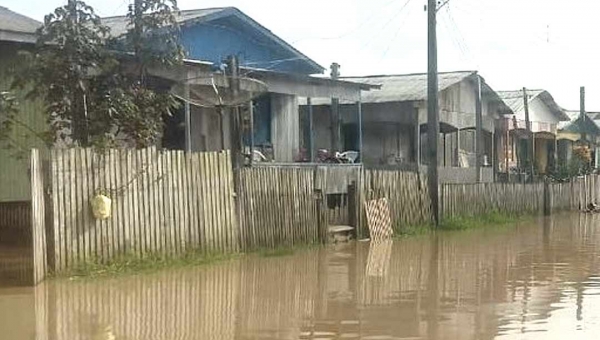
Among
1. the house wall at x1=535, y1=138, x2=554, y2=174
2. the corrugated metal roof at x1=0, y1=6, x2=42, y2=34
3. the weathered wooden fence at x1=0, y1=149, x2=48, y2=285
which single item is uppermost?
the corrugated metal roof at x1=0, y1=6, x2=42, y2=34

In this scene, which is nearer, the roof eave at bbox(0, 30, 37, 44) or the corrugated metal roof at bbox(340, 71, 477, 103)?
the roof eave at bbox(0, 30, 37, 44)

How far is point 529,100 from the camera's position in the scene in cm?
4050

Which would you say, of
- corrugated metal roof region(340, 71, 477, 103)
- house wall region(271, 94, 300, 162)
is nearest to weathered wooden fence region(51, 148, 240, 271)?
house wall region(271, 94, 300, 162)

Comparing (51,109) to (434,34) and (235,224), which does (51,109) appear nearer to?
(235,224)

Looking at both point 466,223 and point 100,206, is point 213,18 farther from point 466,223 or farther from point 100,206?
point 100,206

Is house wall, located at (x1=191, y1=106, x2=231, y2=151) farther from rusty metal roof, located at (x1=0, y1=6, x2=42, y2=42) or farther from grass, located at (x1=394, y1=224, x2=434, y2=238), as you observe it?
grass, located at (x1=394, y1=224, x2=434, y2=238)

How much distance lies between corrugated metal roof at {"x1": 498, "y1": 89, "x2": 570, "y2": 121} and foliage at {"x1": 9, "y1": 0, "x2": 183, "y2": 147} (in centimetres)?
2736

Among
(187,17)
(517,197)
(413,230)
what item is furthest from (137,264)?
(517,197)

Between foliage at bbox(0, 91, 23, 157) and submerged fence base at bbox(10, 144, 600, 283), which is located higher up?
foliage at bbox(0, 91, 23, 157)

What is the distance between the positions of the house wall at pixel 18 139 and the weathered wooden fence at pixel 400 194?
7.30 metres

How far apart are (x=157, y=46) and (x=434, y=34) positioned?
10.4 metres

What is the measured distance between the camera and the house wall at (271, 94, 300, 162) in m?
22.6

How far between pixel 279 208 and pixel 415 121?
1172 cm

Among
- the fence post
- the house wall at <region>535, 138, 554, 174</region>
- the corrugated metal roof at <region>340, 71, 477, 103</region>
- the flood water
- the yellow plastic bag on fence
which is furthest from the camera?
the house wall at <region>535, 138, 554, 174</region>
